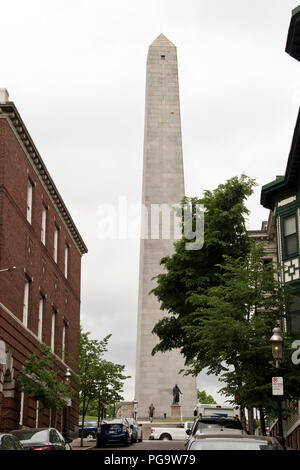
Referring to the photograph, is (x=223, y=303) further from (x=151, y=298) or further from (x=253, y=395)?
(x=151, y=298)

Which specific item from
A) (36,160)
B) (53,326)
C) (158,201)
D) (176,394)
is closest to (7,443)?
(36,160)

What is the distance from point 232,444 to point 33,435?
11.8m

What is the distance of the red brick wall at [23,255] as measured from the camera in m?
33.6

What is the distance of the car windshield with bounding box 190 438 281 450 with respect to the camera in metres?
10.8

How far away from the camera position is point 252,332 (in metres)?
28.1

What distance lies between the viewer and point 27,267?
38.4m

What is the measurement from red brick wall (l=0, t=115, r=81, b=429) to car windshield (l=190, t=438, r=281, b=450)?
72.4 feet

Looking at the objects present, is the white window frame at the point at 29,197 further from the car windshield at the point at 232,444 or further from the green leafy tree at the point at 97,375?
the car windshield at the point at 232,444

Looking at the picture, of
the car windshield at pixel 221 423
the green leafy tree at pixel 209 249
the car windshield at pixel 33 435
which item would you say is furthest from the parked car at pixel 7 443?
the green leafy tree at pixel 209 249

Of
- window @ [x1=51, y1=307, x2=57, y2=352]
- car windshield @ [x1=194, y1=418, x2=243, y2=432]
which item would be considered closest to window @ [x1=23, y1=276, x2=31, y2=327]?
window @ [x1=51, y1=307, x2=57, y2=352]

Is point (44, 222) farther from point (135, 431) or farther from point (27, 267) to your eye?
point (135, 431)

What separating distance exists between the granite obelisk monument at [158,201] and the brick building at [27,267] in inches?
571
